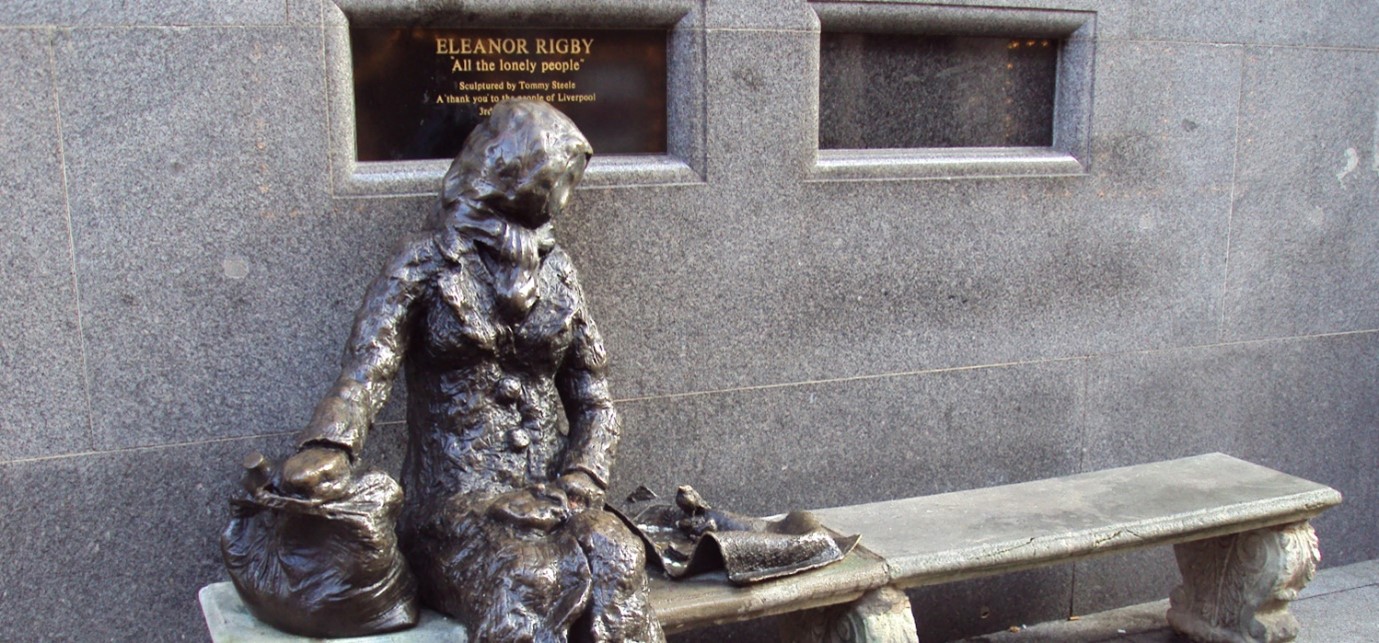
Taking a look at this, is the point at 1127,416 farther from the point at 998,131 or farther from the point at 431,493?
the point at 431,493

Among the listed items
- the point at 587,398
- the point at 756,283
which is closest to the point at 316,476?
the point at 587,398

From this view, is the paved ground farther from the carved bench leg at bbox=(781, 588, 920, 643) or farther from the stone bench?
the carved bench leg at bbox=(781, 588, 920, 643)

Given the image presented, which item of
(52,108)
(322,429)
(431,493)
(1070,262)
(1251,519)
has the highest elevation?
(52,108)

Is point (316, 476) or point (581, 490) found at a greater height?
point (316, 476)

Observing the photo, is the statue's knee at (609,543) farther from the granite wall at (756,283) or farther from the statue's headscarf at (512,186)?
the granite wall at (756,283)

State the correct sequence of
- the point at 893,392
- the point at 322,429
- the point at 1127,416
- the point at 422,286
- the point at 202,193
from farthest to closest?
the point at 1127,416 → the point at 893,392 → the point at 202,193 → the point at 422,286 → the point at 322,429

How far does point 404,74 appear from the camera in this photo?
155 inches

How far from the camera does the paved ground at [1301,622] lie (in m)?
4.89

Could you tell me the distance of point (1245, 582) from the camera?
15.0ft

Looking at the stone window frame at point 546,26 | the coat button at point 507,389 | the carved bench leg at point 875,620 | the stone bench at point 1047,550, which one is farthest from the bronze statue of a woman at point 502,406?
the carved bench leg at point 875,620

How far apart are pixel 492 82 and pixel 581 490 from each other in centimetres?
150

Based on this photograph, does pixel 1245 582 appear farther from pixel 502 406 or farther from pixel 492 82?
pixel 492 82

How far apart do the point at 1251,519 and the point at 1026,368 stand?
3.40 feet

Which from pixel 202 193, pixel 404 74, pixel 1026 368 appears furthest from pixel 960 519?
pixel 202 193
